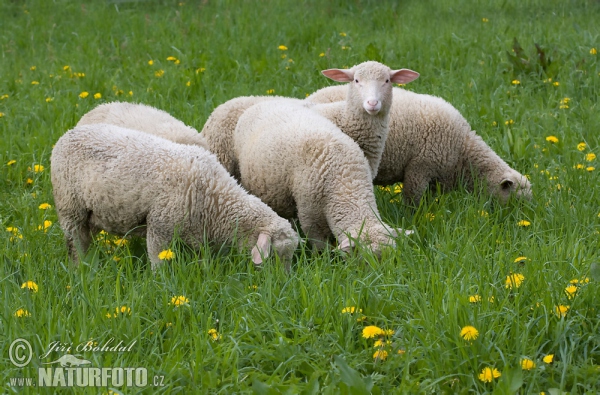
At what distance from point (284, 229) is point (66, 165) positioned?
1.30 metres

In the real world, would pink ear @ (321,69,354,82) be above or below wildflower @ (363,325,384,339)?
above

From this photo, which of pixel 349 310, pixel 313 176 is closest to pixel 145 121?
pixel 313 176

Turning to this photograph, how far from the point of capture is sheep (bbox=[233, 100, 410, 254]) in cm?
409

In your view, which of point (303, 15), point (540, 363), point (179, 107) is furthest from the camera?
point (303, 15)

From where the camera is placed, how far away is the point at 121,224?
4.02 meters

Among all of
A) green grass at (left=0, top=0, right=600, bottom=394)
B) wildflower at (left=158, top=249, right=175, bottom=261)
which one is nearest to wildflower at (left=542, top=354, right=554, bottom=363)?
green grass at (left=0, top=0, right=600, bottom=394)

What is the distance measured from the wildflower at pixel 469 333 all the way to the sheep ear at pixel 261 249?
115 centimetres

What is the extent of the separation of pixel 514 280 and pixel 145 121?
9.03ft

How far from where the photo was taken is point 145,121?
4.88 meters

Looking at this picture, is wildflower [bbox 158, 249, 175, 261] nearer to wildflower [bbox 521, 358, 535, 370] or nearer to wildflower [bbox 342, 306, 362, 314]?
wildflower [bbox 342, 306, 362, 314]

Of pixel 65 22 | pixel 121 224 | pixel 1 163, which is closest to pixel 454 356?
pixel 121 224

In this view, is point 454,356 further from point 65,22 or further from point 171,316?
point 65,22

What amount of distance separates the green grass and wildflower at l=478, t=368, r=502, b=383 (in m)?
0.03

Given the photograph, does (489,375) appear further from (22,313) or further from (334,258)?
(22,313)
